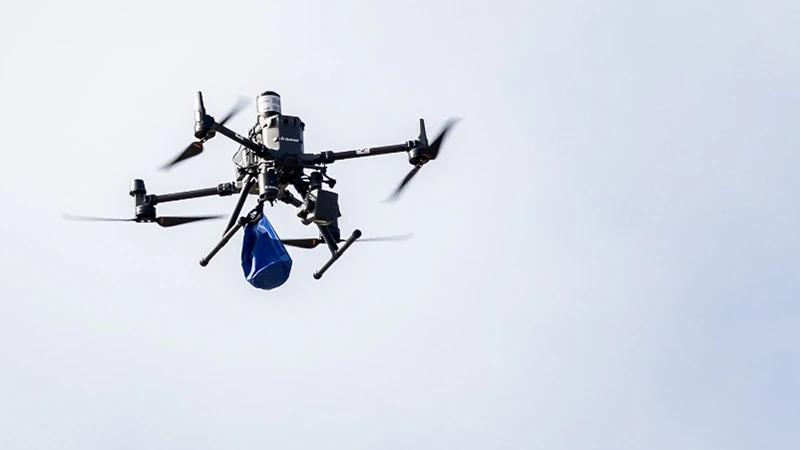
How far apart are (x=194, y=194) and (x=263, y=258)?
8.35ft

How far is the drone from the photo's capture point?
36438 millimetres

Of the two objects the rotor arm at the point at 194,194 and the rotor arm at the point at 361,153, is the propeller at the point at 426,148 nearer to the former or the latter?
the rotor arm at the point at 361,153

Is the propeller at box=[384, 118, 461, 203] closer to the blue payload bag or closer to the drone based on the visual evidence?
the drone

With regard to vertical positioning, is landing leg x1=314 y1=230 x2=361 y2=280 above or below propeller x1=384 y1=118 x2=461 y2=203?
below

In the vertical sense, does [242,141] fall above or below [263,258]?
above

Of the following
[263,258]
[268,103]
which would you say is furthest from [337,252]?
[268,103]

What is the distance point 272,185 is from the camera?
3641 cm

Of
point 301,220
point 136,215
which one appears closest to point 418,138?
point 301,220

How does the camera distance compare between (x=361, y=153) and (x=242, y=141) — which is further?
(x=361, y=153)

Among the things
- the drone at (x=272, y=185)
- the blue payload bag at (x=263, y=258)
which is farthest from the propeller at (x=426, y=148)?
the blue payload bag at (x=263, y=258)

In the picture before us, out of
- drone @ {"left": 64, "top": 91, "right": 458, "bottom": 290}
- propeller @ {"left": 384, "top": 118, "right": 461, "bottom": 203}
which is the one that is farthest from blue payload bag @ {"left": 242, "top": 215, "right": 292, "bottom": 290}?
propeller @ {"left": 384, "top": 118, "right": 461, "bottom": 203}

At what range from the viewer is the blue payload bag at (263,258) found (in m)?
Answer: 36.7

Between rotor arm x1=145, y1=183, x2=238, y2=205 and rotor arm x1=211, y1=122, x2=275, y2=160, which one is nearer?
rotor arm x1=211, y1=122, x2=275, y2=160

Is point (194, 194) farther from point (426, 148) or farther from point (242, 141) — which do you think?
point (426, 148)
